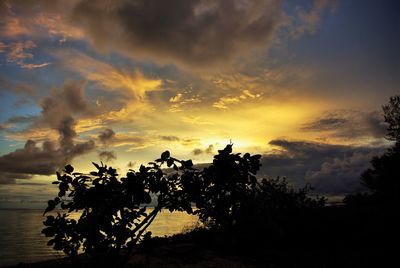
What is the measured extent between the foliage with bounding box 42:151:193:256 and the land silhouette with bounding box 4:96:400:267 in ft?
0.06

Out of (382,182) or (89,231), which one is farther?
(382,182)

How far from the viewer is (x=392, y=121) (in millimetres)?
47375

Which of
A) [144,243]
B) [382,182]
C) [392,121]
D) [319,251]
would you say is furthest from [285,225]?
[392,121]

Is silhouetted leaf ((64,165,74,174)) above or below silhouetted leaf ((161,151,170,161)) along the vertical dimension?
below

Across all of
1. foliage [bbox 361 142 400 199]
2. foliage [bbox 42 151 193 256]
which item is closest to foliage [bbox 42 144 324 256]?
foliage [bbox 42 151 193 256]

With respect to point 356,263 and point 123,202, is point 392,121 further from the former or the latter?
point 123,202

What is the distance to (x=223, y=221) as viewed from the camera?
20.5 feet

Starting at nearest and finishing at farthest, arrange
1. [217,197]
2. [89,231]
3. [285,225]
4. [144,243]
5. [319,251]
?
[89,231] → [217,197] → [144,243] → [319,251] → [285,225]

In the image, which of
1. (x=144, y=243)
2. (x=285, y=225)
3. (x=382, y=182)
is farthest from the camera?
(x=382, y=182)

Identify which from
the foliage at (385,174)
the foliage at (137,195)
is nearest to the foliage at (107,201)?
the foliage at (137,195)

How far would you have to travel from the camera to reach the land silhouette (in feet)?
18.6

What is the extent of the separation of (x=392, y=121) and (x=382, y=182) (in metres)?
10.2

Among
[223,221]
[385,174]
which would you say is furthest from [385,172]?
[223,221]

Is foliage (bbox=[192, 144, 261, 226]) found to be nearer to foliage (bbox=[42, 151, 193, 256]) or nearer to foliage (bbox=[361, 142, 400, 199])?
foliage (bbox=[42, 151, 193, 256])
